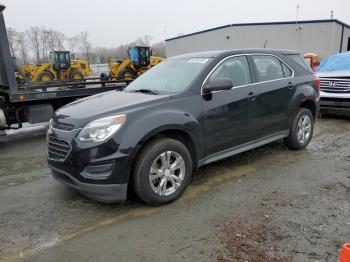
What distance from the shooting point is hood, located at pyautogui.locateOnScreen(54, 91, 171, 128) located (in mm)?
3609

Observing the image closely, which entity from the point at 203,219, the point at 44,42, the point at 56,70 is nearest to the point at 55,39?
the point at 44,42

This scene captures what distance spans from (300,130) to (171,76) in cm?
259

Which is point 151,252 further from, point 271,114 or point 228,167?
point 271,114

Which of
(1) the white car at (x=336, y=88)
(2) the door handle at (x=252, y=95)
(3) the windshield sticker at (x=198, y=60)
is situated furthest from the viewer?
(1) the white car at (x=336, y=88)

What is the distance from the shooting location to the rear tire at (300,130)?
5.54 meters

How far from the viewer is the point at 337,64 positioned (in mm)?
9219

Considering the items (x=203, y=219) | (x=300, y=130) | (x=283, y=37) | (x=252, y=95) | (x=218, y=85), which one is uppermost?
(x=283, y=37)

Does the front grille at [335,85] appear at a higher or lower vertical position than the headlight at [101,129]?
lower

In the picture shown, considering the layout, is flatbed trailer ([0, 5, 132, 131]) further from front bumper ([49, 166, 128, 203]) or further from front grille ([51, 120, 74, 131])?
front bumper ([49, 166, 128, 203])

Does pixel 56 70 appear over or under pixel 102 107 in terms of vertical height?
under

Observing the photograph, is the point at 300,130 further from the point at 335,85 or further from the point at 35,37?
the point at 35,37

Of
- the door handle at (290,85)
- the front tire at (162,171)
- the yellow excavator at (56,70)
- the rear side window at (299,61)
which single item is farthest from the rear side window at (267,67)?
the yellow excavator at (56,70)

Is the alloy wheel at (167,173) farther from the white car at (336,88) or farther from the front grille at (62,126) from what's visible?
the white car at (336,88)

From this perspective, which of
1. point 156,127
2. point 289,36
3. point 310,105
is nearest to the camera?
point 156,127
